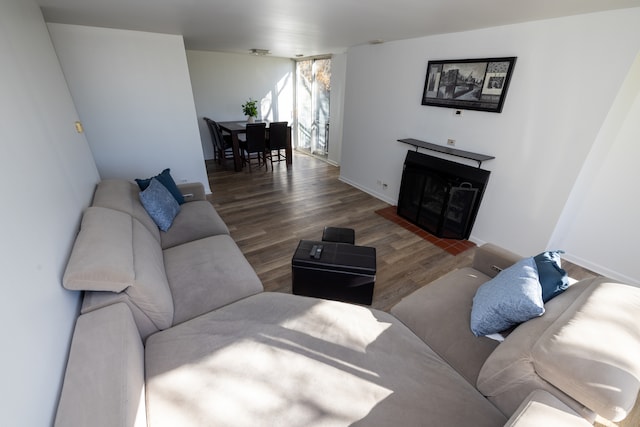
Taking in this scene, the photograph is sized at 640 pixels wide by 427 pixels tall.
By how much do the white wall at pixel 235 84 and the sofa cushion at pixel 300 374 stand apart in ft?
18.8

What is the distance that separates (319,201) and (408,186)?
1.34 m

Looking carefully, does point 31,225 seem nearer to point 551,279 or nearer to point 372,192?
point 551,279

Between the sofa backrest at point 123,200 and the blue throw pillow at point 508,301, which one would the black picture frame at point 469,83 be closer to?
the blue throw pillow at point 508,301

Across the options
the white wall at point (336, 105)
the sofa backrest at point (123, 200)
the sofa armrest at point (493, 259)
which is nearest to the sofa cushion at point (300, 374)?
the sofa armrest at point (493, 259)

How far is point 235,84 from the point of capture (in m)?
6.05

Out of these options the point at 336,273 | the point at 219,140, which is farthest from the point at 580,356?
the point at 219,140

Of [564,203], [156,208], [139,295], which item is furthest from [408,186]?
[139,295]

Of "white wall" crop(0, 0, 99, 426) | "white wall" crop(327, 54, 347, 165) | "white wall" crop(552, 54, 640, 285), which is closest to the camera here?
"white wall" crop(0, 0, 99, 426)

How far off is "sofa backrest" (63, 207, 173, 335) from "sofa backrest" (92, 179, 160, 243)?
31 cm

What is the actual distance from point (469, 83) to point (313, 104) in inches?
167

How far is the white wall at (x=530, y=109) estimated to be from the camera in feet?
6.46

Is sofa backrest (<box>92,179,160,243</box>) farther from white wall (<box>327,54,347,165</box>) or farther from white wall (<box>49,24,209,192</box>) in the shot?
white wall (<box>327,54,347,165</box>)

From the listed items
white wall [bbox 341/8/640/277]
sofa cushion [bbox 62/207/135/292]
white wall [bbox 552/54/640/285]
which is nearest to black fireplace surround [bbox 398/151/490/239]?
white wall [bbox 341/8/640/277]

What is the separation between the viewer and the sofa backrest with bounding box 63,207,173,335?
1.25 meters
